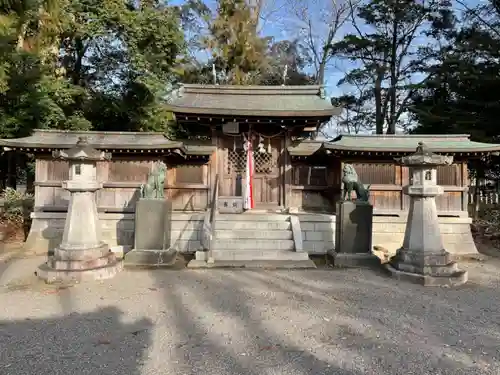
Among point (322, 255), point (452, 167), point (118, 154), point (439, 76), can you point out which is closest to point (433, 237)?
point (322, 255)

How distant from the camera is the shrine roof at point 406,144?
10055 mm

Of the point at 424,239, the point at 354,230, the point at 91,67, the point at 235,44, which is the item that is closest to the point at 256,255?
the point at 354,230

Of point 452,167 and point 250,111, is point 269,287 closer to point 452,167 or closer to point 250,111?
point 250,111

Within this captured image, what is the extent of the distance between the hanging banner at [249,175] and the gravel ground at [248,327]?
4.40 m

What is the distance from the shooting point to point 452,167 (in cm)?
1075

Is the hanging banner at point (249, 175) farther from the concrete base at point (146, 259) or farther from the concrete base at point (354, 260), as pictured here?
the concrete base at point (354, 260)

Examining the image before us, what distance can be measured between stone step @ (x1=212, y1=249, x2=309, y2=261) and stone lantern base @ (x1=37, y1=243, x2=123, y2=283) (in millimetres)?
2440

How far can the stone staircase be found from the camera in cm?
792

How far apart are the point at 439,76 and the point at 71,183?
19560mm

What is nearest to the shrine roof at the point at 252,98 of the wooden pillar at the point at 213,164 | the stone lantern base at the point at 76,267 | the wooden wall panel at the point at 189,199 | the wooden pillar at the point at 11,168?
the wooden pillar at the point at 213,164

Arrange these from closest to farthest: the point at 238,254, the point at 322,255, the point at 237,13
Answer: the point at 238,254 → the point at 322,255 → the point at 237,13

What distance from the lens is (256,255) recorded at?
8.33 m

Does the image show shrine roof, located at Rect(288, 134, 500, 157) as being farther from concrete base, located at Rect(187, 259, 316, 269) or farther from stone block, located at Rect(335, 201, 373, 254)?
concrete base, located at Rect(187, 259, 316, 269)

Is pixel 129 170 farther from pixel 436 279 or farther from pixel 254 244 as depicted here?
pixel 436 279
